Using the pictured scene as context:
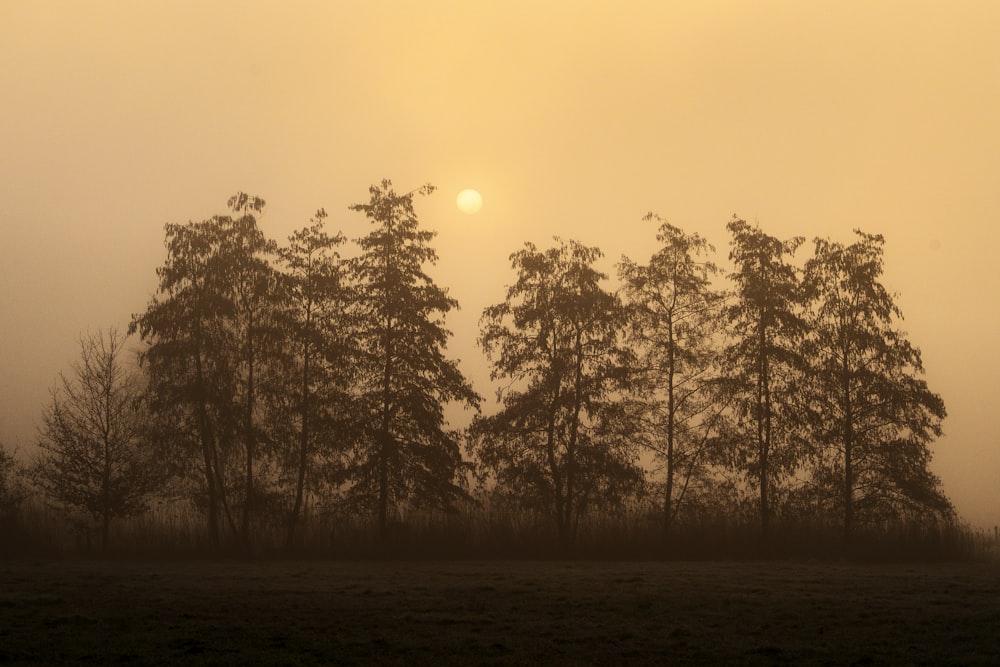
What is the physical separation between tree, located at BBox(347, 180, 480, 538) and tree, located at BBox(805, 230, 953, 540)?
61.3 ft

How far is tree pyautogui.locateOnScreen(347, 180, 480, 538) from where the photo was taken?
54.6 meters

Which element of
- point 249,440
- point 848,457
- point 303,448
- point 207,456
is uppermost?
point 249,440

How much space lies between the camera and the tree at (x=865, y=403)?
55.4 metres

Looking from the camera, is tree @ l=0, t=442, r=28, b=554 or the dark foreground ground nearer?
the dark foreground ground

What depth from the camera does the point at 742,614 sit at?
29812mm

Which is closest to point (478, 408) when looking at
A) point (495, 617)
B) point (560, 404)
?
point (560, 404)

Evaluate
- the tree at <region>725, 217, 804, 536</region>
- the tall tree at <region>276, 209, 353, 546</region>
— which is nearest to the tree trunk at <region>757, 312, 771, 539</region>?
the tree at <region>725, 217, 804, 536</region>

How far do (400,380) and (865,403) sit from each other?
24096mm

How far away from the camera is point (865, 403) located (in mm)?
56656

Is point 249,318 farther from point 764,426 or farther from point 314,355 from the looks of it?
point 764,426

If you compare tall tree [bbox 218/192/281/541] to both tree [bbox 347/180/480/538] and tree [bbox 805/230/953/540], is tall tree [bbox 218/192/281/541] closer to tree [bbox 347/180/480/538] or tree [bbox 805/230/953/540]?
tree [bbox 347/180/480/538]

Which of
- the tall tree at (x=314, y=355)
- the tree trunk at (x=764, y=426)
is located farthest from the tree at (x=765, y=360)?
the tall tree at (x=314, y=355)

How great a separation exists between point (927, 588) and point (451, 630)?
18.7 m


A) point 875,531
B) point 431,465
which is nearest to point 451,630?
point 431,465
